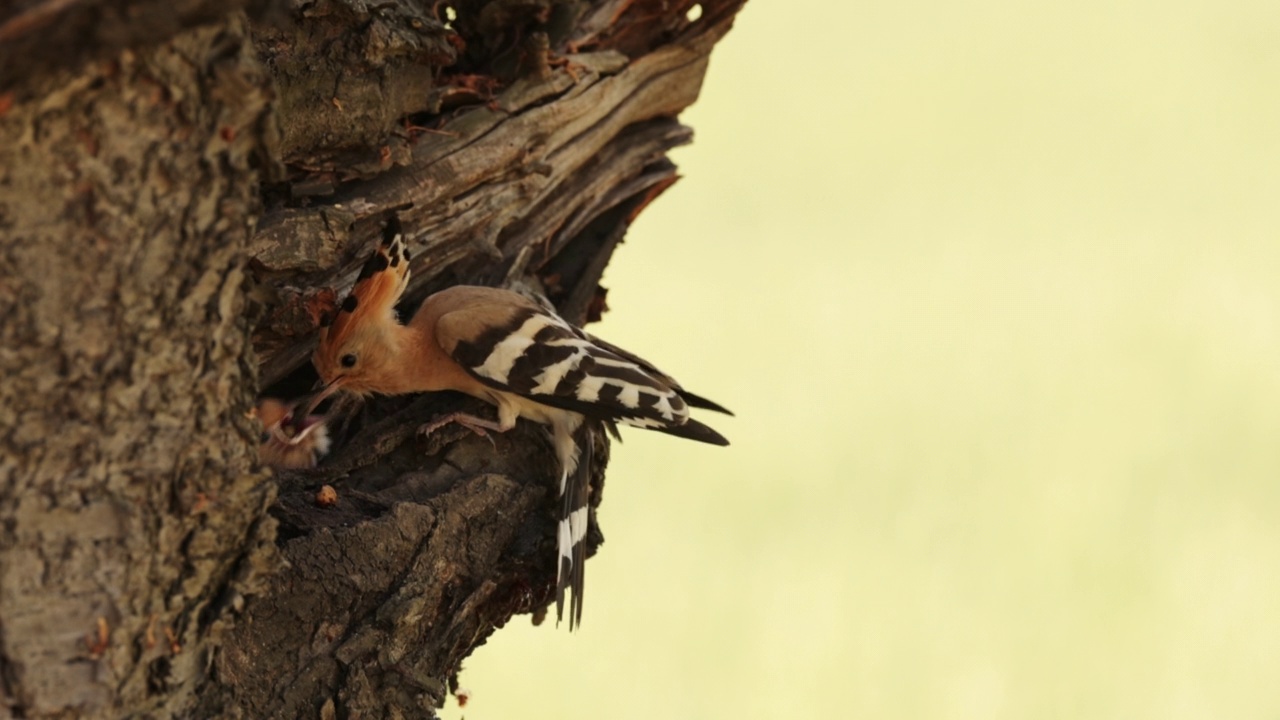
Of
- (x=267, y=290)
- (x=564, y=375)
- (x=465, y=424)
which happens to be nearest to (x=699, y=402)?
(x=564, y=375)

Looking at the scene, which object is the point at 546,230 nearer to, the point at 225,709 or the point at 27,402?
the point at 225,709

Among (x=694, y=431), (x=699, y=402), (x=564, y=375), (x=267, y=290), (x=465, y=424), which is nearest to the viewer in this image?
(x=267, y=290)

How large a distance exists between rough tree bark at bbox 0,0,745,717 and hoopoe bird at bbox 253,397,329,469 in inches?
2.3

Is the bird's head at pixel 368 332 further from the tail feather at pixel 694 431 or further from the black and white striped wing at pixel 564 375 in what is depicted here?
the tail feather at pixel 694 431

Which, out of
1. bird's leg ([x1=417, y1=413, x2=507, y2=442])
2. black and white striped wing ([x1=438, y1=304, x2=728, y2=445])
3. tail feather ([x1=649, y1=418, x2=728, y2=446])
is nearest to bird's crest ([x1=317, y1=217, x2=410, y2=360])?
black and white striped wing ([x1=438, y1=304, x2=728, y2=445])

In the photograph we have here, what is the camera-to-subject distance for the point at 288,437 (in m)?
2.44

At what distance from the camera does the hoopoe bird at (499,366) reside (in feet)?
8.07

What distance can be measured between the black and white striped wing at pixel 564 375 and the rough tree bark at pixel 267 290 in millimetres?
112

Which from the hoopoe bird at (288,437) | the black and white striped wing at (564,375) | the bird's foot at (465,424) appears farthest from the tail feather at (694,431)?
the hoopoe bird at (288,437)

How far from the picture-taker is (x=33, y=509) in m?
1.32

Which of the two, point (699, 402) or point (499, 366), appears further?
point (699, 402)

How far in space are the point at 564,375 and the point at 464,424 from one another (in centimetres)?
23

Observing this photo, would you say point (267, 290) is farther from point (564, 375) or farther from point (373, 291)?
point (564, 375)

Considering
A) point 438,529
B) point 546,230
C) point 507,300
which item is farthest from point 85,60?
point 546,230
